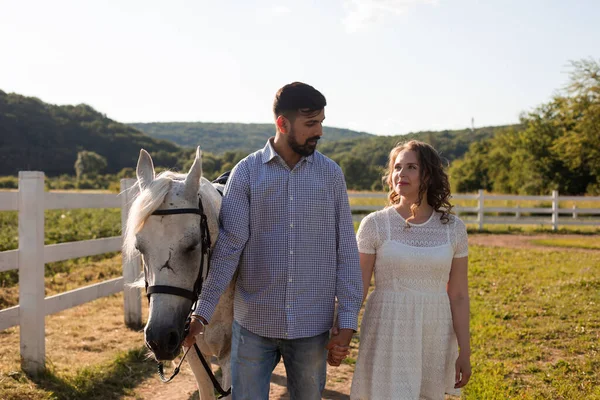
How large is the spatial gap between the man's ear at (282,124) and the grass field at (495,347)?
285cm

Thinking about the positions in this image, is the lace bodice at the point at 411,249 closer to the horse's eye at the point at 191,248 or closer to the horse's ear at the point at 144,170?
the horse's eye at the point at 191,248

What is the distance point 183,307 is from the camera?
2055 millimetres

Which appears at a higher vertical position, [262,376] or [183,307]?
[183,307]

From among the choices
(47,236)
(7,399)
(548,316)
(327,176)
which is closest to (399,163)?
(327,176)

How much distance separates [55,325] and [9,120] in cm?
8668

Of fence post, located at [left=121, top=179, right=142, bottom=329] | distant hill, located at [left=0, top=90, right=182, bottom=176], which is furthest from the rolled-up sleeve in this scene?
distant hill, located at [left=0, top=90, right=182, bottom=176]

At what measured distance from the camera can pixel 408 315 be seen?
95.7 inches

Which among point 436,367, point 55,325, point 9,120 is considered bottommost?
point 55,325

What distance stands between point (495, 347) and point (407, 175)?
3.42 m

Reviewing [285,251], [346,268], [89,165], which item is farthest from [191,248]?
[89,165]

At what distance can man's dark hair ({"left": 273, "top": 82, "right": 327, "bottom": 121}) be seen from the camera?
6.91ft

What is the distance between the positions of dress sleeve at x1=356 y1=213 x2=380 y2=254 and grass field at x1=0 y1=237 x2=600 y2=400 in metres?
2.11

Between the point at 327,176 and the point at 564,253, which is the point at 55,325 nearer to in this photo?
the point at 327,176

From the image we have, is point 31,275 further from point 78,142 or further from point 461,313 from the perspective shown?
point 78,142
